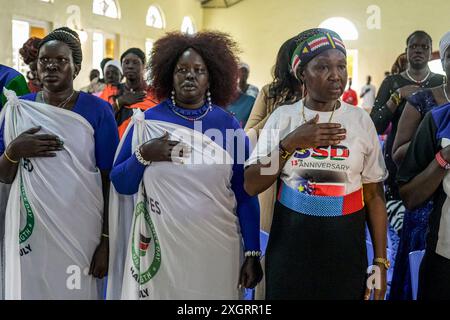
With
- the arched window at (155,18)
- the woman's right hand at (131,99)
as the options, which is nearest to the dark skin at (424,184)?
the woman's right hand at (131,99)

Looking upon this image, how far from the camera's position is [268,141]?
2.11 m

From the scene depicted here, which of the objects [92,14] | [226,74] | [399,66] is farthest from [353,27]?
[226,74]

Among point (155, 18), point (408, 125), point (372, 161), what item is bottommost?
point (372, 161)

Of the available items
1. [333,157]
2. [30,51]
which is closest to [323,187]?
[333,157]

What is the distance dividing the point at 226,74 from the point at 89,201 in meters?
0.86

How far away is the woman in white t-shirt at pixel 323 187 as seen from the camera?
2.01 meters

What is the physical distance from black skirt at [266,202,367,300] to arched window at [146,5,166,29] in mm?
14908

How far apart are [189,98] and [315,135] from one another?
68 cm

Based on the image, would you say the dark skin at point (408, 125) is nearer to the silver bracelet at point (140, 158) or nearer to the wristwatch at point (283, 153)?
the wristwatch at point (283, 153)

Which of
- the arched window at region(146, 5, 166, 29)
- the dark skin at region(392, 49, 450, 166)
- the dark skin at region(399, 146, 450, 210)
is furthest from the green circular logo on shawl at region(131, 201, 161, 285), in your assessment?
the arched window at region(146, 5, 166, 29)

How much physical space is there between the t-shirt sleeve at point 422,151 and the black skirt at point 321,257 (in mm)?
242

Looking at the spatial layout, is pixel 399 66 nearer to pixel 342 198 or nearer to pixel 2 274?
pixel 342 198

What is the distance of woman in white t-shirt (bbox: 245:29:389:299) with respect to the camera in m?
2.01

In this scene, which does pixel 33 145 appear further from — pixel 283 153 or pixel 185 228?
pixel 283 153
